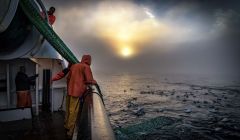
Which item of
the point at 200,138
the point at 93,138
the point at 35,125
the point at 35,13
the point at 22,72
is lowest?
the point at 200,138

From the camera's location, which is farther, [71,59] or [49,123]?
[49,123]

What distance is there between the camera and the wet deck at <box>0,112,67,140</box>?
6.50 metres

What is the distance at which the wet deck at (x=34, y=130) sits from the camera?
21.3ft

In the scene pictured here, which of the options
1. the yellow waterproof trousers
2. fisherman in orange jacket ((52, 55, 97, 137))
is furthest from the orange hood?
the yellow waterproof trousers

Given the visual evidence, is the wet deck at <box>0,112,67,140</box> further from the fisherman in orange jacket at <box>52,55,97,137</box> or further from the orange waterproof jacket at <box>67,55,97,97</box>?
the orange waterproof jacket at <box>67,55,97,97</box>

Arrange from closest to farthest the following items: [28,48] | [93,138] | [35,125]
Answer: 1. [93,138]
2. [28,48]
3. [35,125]

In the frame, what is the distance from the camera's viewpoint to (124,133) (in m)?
17.2

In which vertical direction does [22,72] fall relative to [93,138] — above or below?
above

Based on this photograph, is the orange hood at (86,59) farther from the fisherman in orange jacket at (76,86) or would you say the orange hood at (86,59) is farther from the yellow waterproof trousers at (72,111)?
the yellow waterproof trousers at (72,111)

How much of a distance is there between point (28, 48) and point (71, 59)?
4.14ft

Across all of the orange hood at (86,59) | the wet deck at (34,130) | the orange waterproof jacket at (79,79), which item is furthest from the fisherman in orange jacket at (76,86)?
the wet deck at (34,130)

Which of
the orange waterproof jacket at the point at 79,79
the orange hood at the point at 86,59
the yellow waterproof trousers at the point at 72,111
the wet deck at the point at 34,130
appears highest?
the orange hood at the point at 86,59

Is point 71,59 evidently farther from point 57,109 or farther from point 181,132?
point 181,132

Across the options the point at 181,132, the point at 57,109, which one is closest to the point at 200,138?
the point at 181,132
